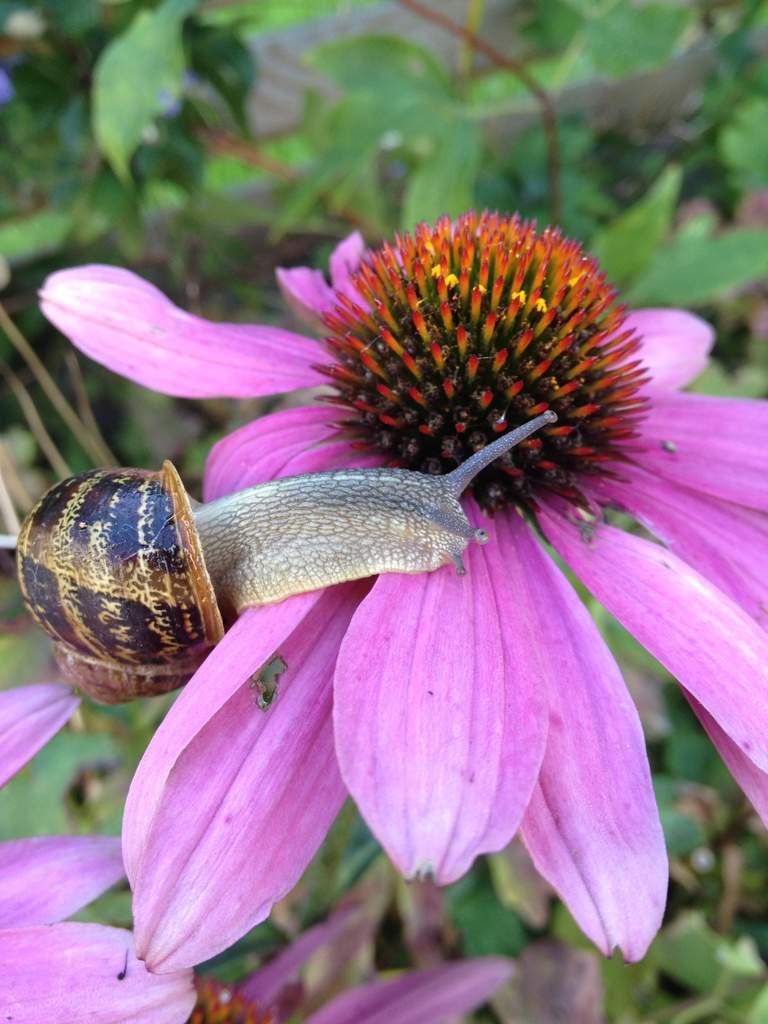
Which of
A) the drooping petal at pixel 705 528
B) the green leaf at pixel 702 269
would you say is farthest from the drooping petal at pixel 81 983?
the green leaf at pixel 702 269

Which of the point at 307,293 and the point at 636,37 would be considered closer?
the point at 307,293

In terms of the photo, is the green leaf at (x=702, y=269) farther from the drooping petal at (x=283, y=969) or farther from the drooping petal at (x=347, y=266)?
the drooping petal at (x=283, y=969)

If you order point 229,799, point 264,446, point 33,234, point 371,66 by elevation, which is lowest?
point 33,234

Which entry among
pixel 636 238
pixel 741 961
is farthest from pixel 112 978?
pixel 636 238

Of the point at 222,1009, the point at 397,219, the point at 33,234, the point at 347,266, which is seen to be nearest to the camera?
the point at 222,1009

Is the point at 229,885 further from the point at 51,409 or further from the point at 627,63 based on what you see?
the point at 51,409

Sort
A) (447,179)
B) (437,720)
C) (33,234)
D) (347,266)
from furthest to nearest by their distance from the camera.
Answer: (33,234) → (447,179) → (347,266) → (437,720)

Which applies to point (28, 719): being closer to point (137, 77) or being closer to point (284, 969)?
point (284, 969)

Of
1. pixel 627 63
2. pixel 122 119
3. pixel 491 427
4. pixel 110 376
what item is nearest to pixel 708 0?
pixel 627 63
